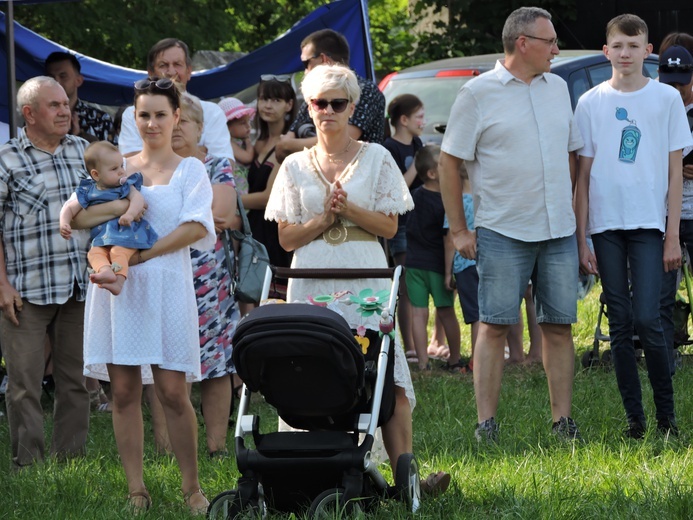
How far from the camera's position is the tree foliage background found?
15117mm

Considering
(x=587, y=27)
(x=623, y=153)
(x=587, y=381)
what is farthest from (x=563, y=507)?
(x=587, y=27)

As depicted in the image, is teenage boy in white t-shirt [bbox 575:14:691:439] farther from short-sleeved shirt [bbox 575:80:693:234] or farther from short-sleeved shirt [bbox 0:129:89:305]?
short-sleeved shirt [bbox 0:129:89:305]

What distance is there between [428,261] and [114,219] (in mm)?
4711

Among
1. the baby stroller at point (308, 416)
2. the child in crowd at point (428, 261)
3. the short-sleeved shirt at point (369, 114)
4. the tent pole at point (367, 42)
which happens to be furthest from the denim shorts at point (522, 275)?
the tent pole at point (367, 42)

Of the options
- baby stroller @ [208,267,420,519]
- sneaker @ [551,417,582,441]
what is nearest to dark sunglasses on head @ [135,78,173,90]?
baby stroller @ [208,267,420,519]

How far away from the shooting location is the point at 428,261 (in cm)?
1019

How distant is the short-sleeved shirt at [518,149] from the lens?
6957 mm

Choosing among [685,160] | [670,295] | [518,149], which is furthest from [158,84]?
[685,160]

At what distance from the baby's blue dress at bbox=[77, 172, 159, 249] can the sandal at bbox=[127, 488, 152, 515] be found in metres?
1.15

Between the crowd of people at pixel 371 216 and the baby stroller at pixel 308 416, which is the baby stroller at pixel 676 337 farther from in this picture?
the baby stroller at pixel 308 416

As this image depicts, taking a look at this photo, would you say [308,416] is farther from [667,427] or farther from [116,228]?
[667,427]

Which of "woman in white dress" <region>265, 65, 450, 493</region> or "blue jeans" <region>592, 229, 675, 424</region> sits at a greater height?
"woman in white dress" <region>265, 65, 450, 493</region>

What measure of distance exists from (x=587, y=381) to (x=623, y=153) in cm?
233

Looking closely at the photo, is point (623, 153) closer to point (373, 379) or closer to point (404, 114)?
point (373, 379)
